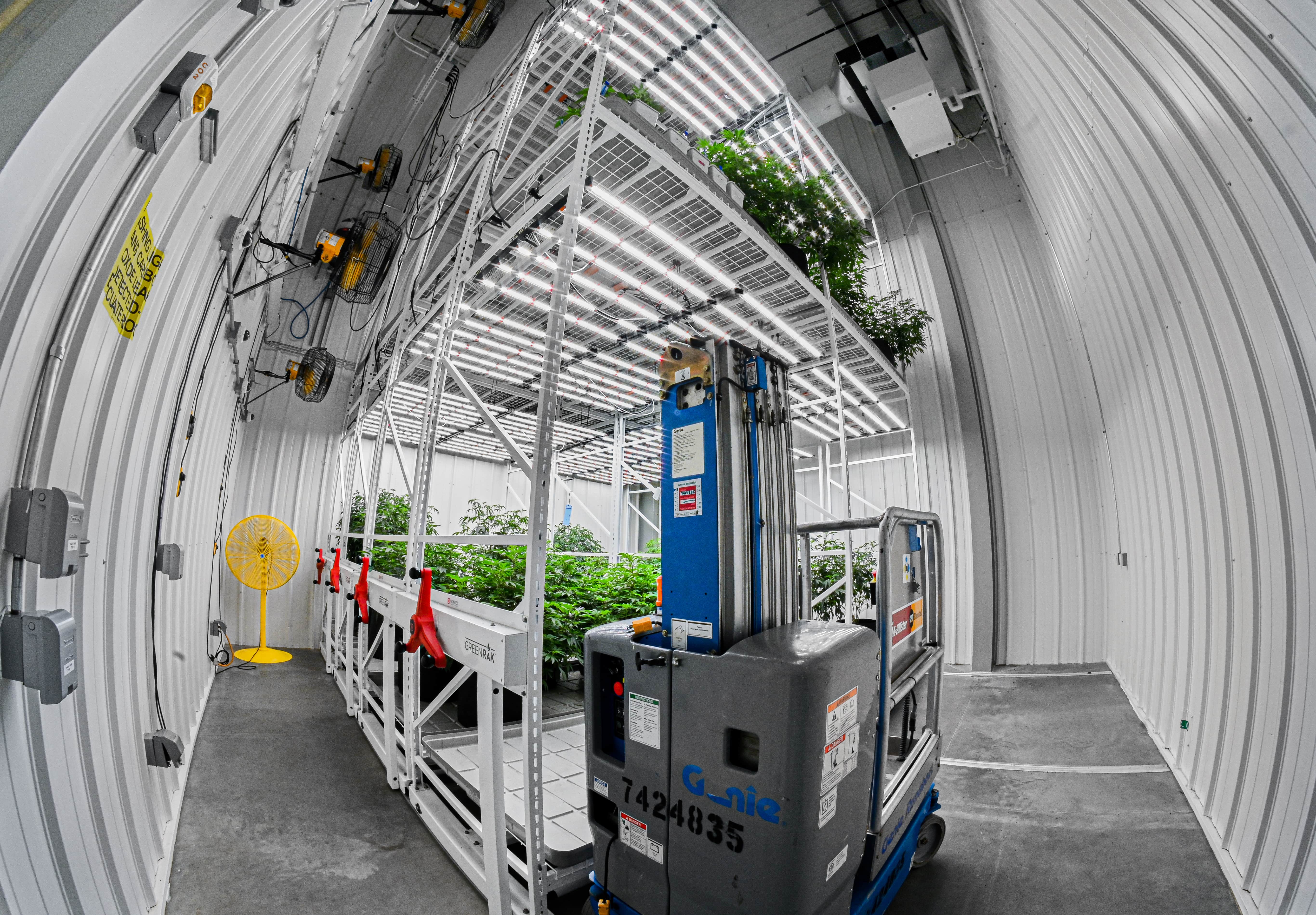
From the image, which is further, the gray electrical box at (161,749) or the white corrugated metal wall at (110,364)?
the gray electrical box at (161,749)

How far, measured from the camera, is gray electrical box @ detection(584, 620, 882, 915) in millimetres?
1947

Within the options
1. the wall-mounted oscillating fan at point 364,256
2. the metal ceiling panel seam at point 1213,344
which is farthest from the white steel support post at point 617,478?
the metal ceiling panel seam at point 1213,344

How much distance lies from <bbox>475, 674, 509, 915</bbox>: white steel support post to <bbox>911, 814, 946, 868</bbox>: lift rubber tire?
2484mm

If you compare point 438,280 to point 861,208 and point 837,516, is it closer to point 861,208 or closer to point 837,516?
point 861,208

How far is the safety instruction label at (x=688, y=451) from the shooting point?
8.11 feet

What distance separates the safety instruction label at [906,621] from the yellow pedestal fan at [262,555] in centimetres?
798

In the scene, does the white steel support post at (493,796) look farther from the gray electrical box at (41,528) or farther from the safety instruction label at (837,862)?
the gray electrical box at (41,528)

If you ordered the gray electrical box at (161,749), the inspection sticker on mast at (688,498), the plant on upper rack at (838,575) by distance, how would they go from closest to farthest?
1. the inspection sticker on mast at (688,498)
2. the gray electrical box at (161,749)
3. the plant on upper rack at (838,575)

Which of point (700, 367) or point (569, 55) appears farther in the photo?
point (569, 55)

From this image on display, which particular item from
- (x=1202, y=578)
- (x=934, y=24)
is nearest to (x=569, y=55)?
(x=934, y=24)

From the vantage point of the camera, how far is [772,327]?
22.3 ft

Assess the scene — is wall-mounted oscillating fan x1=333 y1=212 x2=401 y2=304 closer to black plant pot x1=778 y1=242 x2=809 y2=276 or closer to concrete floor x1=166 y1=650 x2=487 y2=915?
black plant pot x1=778 y1=242 x2=809 y2=276

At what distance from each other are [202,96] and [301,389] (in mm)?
Result: 6832

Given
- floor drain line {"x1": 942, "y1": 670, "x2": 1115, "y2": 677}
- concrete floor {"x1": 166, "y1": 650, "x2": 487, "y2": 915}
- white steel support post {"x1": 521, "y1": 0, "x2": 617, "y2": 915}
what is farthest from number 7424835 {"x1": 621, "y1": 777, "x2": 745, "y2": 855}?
floor drain line {"x1": 942, "y1": 670, "x2": 1115, "y2": 677}
